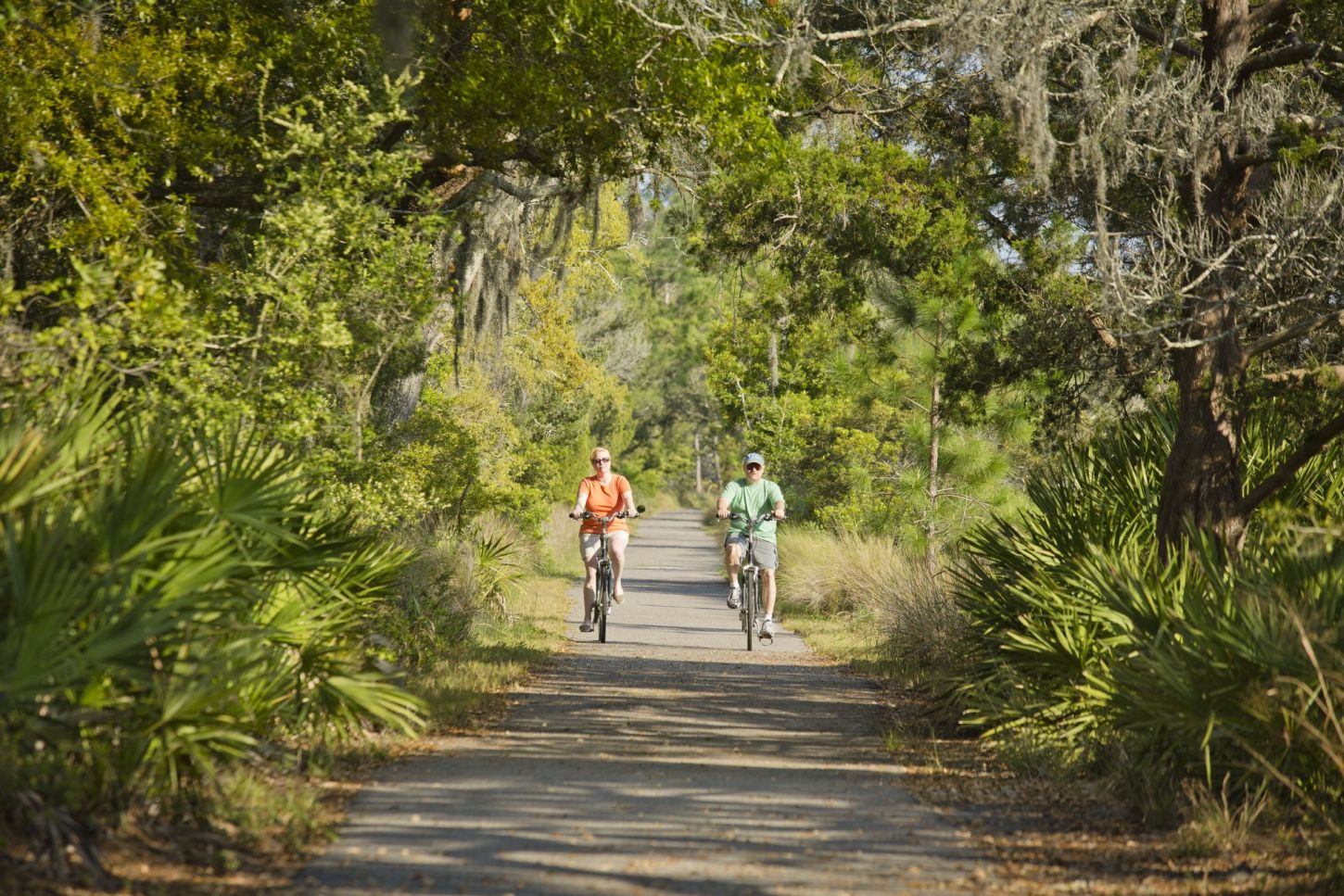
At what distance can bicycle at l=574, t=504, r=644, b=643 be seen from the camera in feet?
54.6

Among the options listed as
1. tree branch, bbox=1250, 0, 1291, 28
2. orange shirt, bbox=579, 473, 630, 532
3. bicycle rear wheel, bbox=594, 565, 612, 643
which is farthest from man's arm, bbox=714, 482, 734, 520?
tree branch, bbox=1250, 0, 1291, 28

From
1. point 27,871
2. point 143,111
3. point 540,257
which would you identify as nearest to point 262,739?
point 27,871

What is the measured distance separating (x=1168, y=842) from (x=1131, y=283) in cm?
614

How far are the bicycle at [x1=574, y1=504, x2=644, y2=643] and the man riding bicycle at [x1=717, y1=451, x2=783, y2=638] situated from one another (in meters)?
1.02

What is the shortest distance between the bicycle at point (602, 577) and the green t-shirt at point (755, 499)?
1.02m

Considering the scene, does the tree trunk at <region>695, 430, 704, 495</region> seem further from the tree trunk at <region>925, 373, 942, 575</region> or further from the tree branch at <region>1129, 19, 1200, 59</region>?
the tree branch at <region>1129, 19, 1200, 59</region>

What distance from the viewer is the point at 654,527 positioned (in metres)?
63.9

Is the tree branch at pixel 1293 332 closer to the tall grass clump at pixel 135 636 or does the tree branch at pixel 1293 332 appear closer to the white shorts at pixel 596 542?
the tall grass clump at pixel 135 636

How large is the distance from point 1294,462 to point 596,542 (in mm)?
8075

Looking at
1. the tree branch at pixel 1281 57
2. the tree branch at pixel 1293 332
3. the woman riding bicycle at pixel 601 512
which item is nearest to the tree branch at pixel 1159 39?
the tree branch at pixel 1281 57

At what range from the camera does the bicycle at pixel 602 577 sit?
16641 mm

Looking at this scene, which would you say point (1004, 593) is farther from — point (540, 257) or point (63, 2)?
point (540, 257)

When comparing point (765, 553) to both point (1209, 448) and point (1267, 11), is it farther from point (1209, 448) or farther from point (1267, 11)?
point (1267, 11)

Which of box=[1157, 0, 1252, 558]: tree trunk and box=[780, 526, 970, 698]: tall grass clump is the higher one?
box=[1157, 0, 1252, 558]: tree trunk
